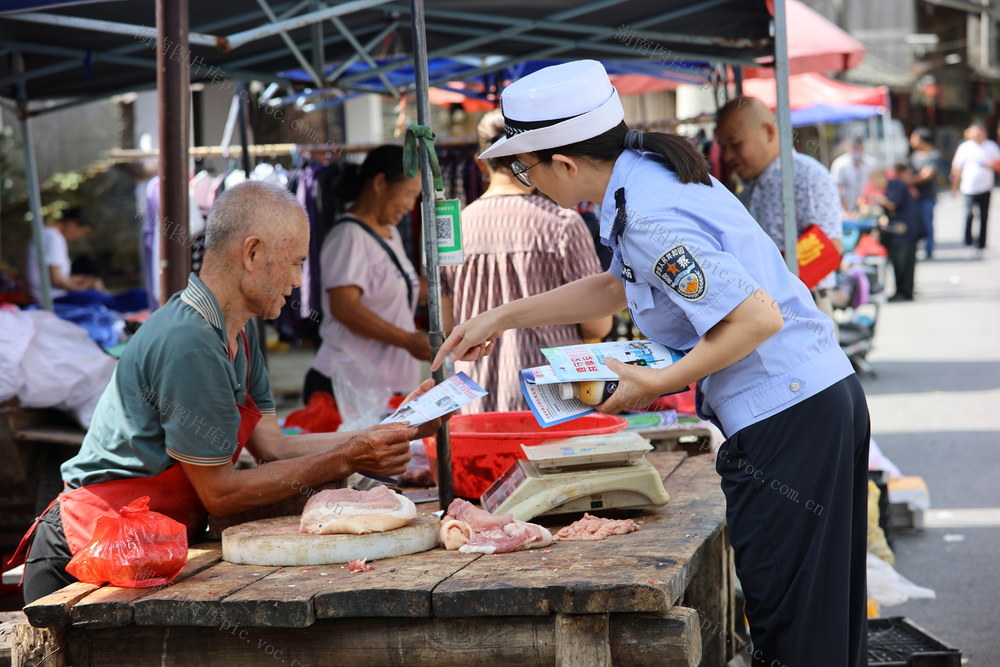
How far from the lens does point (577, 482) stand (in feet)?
9.30

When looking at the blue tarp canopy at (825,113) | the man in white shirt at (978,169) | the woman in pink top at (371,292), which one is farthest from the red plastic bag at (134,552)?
the man in white shirt at (978,169)

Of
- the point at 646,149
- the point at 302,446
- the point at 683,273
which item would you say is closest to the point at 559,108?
the point at 646,149

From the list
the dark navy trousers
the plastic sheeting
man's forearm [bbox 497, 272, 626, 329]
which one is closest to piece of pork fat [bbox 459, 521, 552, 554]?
the dark navy trousers

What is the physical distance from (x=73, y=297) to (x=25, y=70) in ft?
5.31

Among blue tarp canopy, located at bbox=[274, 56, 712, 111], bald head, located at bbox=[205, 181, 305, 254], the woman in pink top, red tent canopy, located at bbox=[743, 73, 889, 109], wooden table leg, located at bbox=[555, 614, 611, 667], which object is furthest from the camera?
red tent canopy, located at bbox=[743, 73, 889, 109]

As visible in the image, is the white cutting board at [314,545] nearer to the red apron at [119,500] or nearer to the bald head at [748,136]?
the red apron at [119,500]

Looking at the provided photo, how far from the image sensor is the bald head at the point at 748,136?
16.9 ft

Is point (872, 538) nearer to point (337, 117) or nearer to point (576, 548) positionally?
point (576, 548)

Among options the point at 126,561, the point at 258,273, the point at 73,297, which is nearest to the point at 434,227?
the point at 258,273

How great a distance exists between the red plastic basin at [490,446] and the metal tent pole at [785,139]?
4.64 ft

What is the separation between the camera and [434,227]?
10.1 ft

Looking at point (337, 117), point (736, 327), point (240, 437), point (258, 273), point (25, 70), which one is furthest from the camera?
point (337, 117)

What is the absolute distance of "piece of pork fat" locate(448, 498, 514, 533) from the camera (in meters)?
2.71

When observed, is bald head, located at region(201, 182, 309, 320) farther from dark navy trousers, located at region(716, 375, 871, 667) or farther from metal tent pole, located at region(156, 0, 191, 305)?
dark navy trousers, located at region(716, 375, 871, 667)
